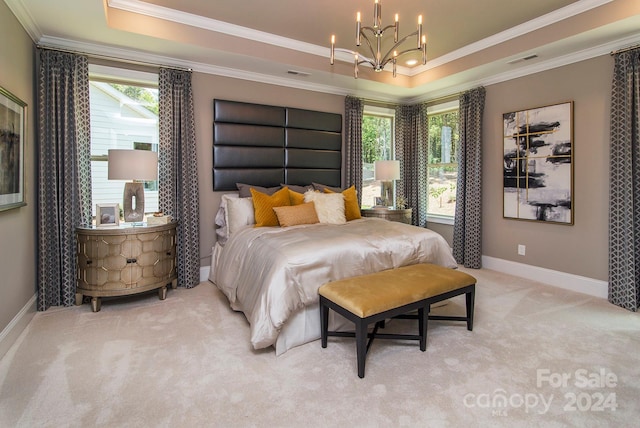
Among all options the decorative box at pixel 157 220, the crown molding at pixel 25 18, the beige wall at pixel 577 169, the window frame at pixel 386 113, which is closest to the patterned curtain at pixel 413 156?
the window frame at pixel 386 113

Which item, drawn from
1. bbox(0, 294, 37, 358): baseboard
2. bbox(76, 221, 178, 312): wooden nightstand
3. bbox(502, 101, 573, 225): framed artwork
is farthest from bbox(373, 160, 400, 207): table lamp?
bbox(0, 294, 37, 358): baseboard

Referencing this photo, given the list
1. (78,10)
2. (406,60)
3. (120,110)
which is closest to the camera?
(78,10)

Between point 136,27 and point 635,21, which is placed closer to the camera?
point 635,21

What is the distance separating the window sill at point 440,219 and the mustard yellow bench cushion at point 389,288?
2690 millimetres

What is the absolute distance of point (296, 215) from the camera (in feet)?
12.1

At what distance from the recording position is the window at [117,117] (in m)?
3.67

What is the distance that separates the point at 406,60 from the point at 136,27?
3.18 metres

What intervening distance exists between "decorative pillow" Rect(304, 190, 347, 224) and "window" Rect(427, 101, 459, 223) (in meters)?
2.14

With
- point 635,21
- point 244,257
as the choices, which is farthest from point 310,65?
point 635,21

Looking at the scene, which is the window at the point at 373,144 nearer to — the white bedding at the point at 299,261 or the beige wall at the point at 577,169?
the beige wall at the point at 577,169

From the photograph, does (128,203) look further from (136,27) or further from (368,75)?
(368,75)

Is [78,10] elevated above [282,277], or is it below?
above

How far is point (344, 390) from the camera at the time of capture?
79.7 inches

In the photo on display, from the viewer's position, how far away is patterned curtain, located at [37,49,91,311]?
3.24 metres
